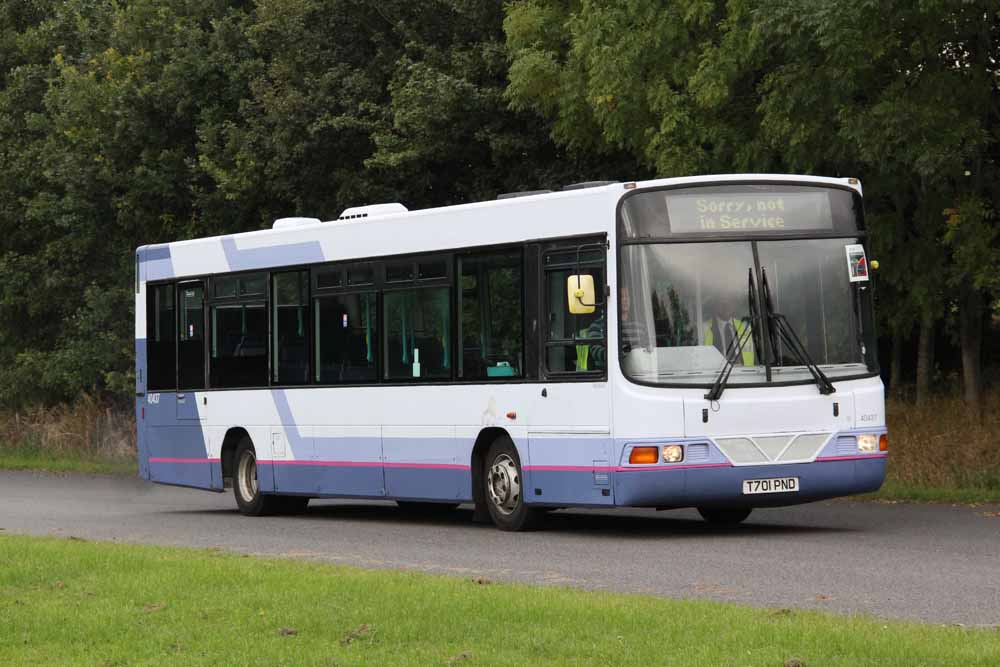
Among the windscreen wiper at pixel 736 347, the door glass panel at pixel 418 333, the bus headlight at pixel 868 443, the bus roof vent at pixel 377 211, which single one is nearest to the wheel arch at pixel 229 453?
the bus roof vent at pixel 377 211

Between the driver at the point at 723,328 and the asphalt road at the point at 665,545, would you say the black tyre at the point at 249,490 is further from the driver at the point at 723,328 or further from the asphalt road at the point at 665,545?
the driver at the point at 723,328

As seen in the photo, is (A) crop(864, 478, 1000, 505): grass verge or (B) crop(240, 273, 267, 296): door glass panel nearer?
(A) crop(864, 478, 1000, 505): grass verge

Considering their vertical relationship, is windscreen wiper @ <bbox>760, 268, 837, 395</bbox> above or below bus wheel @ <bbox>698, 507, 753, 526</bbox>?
above

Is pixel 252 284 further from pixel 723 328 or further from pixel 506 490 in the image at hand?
pixel 723 328

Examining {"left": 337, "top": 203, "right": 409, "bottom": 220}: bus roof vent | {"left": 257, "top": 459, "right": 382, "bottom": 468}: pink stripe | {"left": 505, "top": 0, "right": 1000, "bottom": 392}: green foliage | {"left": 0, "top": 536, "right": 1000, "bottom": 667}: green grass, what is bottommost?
{"left": 0, "top": 536, "right": 1000, "bottom": 667}: green grass

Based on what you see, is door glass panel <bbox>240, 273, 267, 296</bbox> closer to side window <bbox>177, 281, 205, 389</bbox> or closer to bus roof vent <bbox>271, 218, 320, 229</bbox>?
bus roof vent <bbox>271, 218, 320, 229</bbox>

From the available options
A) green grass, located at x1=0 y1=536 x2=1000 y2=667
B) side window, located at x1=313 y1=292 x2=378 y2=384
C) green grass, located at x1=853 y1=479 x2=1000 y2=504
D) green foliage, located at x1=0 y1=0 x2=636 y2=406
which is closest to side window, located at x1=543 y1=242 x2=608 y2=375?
side window, located at x1=313 y1=292 x2=378 y2=384

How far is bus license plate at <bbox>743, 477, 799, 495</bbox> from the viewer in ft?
55.9

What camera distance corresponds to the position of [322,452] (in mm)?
21344

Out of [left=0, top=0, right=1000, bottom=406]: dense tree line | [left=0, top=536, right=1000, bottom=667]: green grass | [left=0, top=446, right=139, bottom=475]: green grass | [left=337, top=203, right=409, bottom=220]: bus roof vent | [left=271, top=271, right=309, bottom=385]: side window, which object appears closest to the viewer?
[left=0, top=536, right=1000, bottom=667]: green grass

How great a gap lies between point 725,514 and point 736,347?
9.93 ft

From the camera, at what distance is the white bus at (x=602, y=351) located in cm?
1700

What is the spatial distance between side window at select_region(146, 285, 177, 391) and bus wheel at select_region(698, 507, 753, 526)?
24.9ft

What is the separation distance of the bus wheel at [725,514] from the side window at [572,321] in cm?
257
